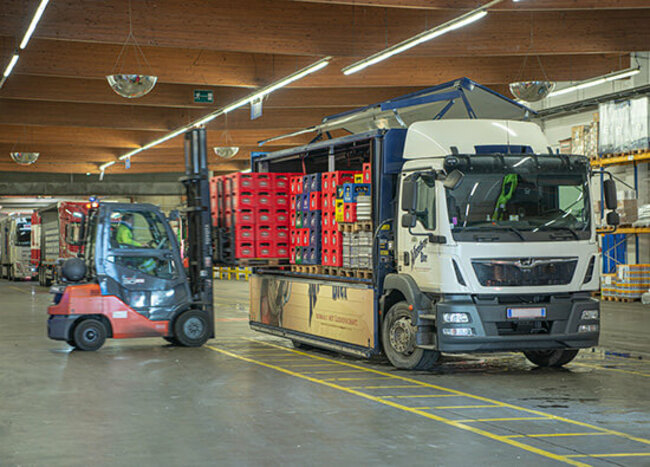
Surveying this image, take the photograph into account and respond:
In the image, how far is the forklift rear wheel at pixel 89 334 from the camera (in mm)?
13758

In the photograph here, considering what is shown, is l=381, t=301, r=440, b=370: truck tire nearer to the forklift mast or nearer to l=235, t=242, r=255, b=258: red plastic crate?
l=235, t=242, r=255, b=258: red plastic crate

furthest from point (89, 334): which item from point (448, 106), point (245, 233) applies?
point (448, 106)

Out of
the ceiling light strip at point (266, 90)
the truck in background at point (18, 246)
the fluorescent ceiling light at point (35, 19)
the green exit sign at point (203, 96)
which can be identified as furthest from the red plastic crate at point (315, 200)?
the truck in background at point (18, 246)

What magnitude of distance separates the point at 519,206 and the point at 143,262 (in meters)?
6.21

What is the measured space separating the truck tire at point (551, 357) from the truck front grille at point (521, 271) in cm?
123

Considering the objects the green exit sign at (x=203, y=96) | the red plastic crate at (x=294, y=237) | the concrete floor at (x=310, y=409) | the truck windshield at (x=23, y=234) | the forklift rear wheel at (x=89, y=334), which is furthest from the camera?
the truck windshield at (x=23, y=234)

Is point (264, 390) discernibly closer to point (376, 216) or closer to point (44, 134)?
point (376, 216)

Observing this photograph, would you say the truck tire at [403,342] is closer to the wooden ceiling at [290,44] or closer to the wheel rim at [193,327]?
the wheel rim at [193,327]

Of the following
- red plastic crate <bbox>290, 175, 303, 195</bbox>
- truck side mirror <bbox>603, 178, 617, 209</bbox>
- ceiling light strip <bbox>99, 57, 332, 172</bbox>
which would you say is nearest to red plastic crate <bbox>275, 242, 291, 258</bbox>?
red plastic crate <bbox>290, 175, 303, 195</bbox>

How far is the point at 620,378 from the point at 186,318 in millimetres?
6750

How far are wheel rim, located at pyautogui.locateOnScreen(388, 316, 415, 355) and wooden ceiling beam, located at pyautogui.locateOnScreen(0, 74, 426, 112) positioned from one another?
1406cm

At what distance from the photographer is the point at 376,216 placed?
11766mm

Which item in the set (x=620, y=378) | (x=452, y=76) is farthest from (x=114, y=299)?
(x=452, y=76)

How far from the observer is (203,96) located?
24.9m
